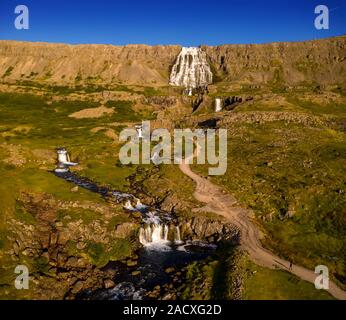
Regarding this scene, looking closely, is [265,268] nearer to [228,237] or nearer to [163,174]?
[228,237]

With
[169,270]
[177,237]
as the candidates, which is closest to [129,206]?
[177,237]

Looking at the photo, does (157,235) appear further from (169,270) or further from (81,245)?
(81,245)

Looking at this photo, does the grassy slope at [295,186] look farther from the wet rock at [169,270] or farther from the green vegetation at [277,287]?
the wet rock at [169,270]

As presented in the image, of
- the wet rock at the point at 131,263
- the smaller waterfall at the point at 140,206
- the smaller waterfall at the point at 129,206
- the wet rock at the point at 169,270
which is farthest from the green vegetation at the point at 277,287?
the smaller waterfall at the point at 129,206

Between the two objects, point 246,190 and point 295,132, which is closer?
point 246,190

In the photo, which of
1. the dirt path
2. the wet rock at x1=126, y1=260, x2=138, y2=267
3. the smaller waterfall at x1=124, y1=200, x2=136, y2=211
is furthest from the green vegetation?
the smaller waterfall at x1=124, y1=200, x2=136, y2=211
